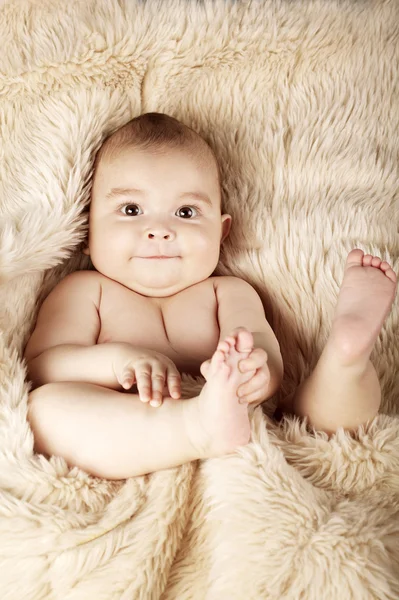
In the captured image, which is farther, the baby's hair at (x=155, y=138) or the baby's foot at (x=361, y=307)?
the baby's hair at (x=155, y=138)

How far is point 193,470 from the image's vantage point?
93cm

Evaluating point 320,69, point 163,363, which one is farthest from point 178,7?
point 163,363

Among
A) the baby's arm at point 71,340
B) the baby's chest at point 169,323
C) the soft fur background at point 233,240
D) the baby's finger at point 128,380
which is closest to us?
the soft fur background at point 233,240

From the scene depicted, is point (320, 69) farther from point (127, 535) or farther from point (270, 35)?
point (127, 535)

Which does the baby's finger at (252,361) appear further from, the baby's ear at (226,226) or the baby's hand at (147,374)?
the baby's ear at (226,226)

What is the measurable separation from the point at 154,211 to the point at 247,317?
251 millimetres

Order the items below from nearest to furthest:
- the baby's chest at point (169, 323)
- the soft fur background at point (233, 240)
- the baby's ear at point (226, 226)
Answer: the soft fur background at point (233, 240)
the baby's chest at point (169, 323)
the baby's ear at point (226, 226)

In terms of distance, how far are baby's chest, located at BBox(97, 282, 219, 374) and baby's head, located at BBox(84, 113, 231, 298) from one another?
0.03m

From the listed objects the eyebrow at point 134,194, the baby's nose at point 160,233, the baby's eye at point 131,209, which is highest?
the eyebrow at point 134,194

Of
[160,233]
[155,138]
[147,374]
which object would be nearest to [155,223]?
[160,233]

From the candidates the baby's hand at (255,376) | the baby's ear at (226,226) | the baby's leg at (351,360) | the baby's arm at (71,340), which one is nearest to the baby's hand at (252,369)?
the baby's hand at (255,376)

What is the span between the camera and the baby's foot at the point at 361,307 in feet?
3.01

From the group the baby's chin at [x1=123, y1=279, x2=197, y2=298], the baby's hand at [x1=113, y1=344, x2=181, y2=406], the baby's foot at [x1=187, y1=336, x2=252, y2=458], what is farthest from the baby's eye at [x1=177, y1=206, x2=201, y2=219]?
the baby's foot at [x1=187, y1=336, x2=252, y2=458]

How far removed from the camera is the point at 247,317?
43.8 inches
